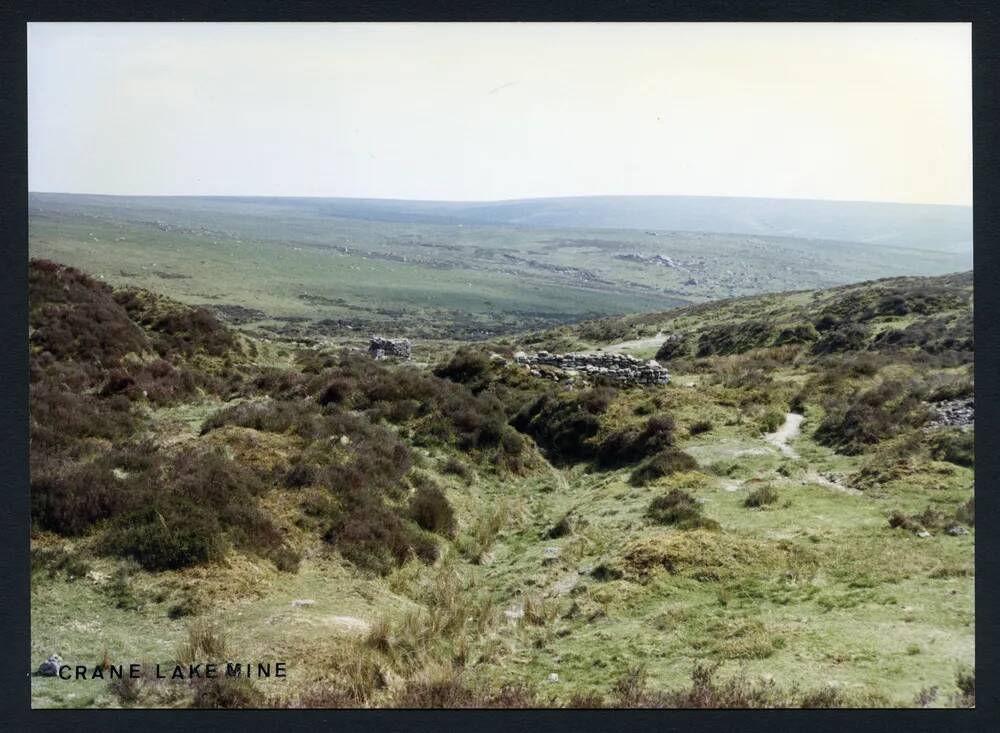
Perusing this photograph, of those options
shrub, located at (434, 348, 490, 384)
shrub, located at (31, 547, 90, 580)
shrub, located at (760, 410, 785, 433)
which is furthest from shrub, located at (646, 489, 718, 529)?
shrub, located at (434, 348, 490, 384)

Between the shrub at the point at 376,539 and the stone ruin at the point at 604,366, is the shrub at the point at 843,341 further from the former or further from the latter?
the shrub at the point at 376,539

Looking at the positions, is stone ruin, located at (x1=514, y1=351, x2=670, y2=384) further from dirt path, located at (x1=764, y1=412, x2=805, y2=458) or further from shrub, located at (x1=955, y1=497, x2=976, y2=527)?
shrub, located at (x1=955, y1=497, x2=976, y2=527)

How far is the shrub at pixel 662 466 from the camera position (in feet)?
50.8

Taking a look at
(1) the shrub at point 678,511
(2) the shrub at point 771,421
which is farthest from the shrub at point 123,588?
(2) the shrub at point 771,421

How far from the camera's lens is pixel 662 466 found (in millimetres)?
15617

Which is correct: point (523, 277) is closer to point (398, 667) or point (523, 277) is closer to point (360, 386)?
point (360, 386)

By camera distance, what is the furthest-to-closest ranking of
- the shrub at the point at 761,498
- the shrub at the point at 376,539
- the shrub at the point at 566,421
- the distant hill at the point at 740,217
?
1. the distant hill at the point at 740,217
2. the shrub at the point at 566,421
3. the shrub at the point at 761,498
4. the shrub at the point at 376,539

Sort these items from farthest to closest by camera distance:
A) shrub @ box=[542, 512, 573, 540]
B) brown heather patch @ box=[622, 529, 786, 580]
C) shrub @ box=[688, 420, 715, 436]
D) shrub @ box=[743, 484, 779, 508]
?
shrub @ box=[688, 420, 715, 436], shrub @ box=[743, 484, 779, 508], shrub @ box=[542, 512, 573, 540], brown heather patch @ box=[622, 529, 786, 580]

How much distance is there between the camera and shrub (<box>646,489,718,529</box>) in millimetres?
12367

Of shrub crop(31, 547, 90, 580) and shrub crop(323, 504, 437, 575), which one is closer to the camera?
shrub crop(31, 547, 90, 580)

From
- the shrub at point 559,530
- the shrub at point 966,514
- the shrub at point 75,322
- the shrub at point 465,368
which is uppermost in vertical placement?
the shrub at point 75,322

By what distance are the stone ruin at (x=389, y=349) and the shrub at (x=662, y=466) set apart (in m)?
18.7

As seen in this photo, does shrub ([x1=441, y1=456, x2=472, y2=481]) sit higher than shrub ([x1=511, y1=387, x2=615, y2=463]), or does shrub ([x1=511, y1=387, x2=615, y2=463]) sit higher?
shrub ([x1=511, y1=387, x2=615, y2=463])

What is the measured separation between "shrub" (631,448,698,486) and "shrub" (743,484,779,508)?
2.12 meters
